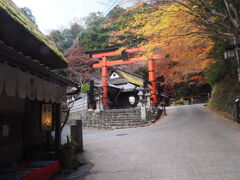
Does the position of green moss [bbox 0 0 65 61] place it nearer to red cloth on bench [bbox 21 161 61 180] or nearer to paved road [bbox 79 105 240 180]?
red cloth on bench [bbox 21 161 61 180]

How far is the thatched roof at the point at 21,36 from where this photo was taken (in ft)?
13.7

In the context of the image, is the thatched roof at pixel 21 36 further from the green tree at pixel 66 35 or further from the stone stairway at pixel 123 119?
the green tree at pixel 66 35

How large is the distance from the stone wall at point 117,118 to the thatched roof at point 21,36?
31.5 feet

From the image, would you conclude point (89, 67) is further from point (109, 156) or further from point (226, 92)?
point (109, 156)

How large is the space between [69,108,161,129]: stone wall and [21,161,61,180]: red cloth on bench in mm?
9811

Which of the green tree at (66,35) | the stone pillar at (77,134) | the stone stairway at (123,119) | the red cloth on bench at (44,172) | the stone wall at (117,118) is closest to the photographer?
the red cloth on bench at (44,172)

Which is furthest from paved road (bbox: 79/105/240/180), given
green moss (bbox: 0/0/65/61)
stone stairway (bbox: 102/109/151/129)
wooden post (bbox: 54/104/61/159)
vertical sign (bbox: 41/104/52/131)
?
stone stairway (bbox: 102/109/151/129)

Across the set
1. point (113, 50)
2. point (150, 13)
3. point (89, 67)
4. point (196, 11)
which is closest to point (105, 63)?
point (113, 50)

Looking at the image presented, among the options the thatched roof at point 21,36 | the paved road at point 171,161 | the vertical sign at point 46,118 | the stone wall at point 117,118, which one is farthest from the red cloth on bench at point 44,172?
the stone wall at point 117,118

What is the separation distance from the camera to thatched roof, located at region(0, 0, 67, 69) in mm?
4184

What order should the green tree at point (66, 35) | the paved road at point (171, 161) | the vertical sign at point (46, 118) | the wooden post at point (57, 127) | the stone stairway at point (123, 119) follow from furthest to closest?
the green tree at point (66, 35) < the stone stairway at point (123, 119) < the vertical sign at point (46, 118) < the wooden post at point (57, 127) < the paved road at point (171, 161)

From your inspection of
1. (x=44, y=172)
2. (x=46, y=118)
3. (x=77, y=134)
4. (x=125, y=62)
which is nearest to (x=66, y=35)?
(x=125, y=62)

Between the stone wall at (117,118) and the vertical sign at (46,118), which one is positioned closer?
the vertical sign at (46,118)

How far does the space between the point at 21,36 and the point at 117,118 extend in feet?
40.3
